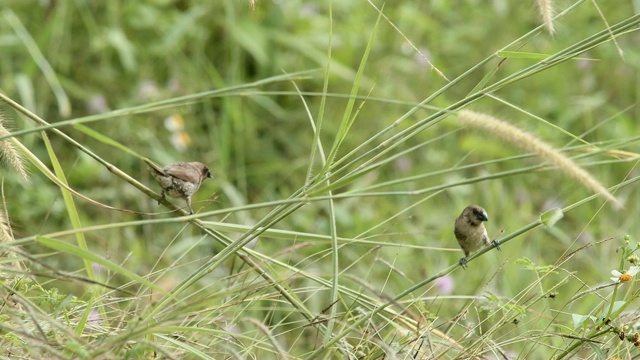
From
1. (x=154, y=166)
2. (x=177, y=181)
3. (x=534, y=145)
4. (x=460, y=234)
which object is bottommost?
(x=460, y=234)

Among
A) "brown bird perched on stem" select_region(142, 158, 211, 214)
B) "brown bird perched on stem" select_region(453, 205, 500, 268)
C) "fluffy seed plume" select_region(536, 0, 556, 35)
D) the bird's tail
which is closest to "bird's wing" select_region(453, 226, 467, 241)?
"brown bird perched on stem" select_region(453, 205, 500, 268)

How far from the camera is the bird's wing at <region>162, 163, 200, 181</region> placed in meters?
2.96

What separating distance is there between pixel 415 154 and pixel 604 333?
144 inches

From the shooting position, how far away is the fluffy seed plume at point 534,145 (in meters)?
1.78

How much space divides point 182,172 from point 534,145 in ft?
4.62

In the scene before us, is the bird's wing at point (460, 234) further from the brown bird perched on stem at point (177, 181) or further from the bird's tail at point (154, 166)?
the bird's tail at point (154, 166)

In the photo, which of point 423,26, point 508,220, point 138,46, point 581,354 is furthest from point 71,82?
point 581,354

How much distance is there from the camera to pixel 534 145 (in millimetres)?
1861

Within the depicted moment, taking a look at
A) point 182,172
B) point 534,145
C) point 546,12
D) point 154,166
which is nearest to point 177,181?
point 182,172

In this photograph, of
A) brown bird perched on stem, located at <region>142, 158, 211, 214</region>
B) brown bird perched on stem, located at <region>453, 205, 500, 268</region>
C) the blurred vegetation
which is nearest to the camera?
brown bird perched on stem, located at <region>142, 158, 211, 214</region>

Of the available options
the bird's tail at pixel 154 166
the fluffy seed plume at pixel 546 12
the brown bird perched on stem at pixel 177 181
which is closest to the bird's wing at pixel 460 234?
the brown bird perched on stem at pixel 177 181

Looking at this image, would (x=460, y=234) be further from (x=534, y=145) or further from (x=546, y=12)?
(x=534, y=145)

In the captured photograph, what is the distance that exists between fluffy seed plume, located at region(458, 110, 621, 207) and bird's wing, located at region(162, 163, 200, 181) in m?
1.20

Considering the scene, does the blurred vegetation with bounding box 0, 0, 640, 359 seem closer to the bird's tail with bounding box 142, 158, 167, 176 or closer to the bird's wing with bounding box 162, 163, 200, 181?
the bird's wing with bounding box 162, 163, 200, 181
